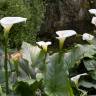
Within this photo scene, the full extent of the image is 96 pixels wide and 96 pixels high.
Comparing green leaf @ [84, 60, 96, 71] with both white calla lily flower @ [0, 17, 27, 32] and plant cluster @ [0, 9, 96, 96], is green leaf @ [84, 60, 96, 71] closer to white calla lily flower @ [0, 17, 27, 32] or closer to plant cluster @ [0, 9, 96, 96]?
plant cluster @ [0, 9, 96, 96]

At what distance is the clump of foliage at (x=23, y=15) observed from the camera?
198 inches

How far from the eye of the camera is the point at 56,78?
7.09 feet

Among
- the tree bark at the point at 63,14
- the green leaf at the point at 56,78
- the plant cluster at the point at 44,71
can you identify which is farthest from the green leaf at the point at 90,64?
the tree bark at the point at 63,14

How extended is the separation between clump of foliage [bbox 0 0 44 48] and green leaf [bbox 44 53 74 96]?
2.62 metres

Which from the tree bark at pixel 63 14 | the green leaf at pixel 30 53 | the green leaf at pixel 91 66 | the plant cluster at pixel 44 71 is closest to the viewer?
the plant cluster at pixel 44 71

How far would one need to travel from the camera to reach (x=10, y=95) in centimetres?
213

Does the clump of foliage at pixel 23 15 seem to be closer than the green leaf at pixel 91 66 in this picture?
No

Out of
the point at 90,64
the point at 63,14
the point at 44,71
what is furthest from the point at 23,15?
the point at 44,71

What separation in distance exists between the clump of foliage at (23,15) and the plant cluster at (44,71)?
2.27m

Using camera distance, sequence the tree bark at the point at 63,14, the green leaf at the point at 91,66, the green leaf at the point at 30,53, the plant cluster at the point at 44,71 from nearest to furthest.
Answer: the plant cluster at the point at 44,71, the green leaf at the point at 30,53, the green leaf at the point at 91,66, the tree bark at the point at 63,14

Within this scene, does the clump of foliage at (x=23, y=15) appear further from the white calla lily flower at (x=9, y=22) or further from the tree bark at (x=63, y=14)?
the white calla lily flower at (x=9, y=22)

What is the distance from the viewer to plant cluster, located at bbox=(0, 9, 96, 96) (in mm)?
2146

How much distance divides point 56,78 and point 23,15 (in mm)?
3005

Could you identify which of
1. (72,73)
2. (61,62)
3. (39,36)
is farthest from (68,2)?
(61,62)
